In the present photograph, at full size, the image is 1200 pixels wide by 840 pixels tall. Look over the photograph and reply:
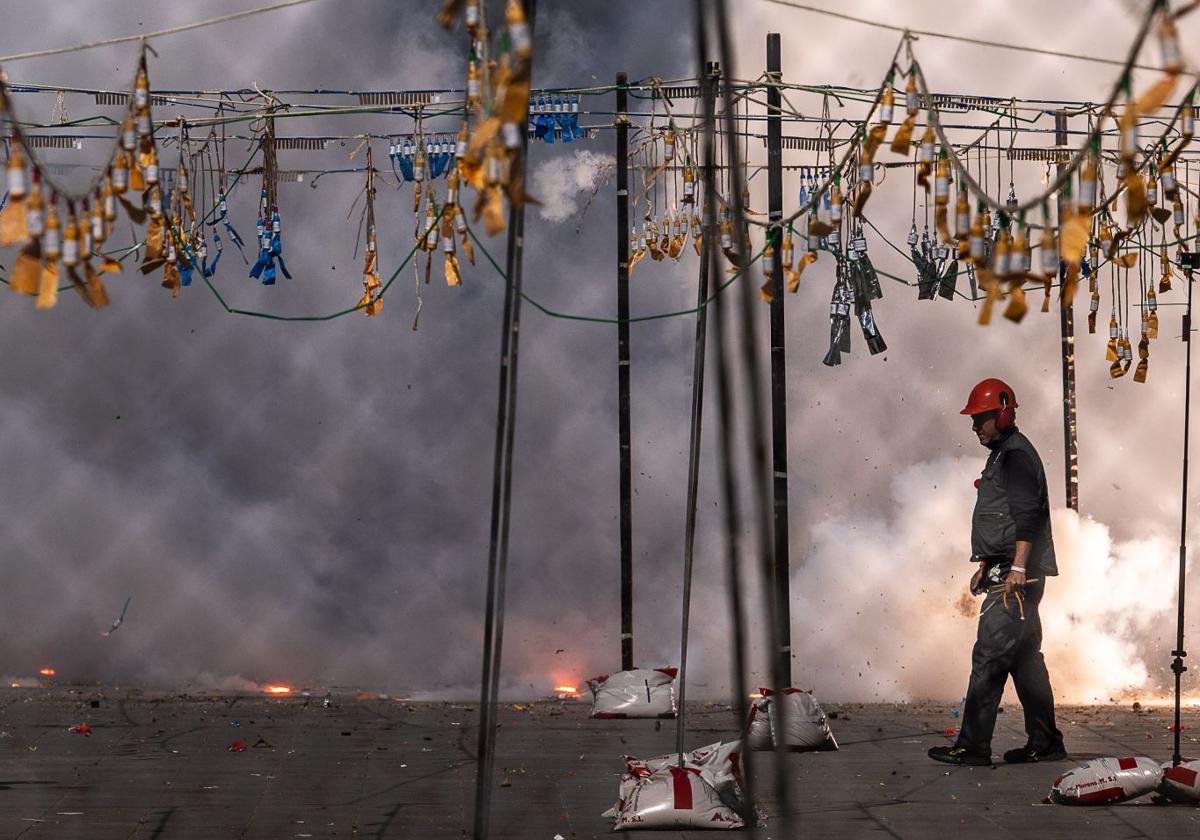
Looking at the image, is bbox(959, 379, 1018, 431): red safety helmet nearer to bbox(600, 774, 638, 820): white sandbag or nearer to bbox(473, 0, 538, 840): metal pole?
bbox(600, 774, 638, 820): white sandbag

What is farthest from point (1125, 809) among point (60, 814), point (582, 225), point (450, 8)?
point (582, 225)

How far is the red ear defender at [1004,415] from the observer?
8672mm

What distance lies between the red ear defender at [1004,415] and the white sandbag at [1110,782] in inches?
77.7

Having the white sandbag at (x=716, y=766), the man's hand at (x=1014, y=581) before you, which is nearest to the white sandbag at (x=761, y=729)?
the white sandbag at (x=716, y=766)

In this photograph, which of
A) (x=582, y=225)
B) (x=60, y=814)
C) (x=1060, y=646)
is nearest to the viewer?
(x=60, y=814)

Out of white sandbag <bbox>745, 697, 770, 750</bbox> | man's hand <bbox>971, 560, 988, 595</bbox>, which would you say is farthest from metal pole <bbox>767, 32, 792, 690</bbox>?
man's hand <bbox>971, 560, 988, 595</bbox>

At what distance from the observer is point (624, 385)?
38.8 ft

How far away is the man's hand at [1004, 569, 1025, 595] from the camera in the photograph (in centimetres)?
854

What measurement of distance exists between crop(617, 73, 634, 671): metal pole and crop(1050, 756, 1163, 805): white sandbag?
14.8ft

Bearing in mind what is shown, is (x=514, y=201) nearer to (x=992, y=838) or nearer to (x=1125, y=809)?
(x=992, y=838)

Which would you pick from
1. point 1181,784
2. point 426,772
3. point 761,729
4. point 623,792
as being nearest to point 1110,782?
point 1181,784

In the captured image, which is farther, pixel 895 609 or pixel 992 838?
pixel 895 609

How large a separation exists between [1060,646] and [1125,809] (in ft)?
20.4

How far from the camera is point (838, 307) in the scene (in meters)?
11.8
